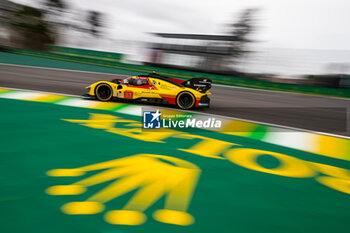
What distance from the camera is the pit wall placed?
4957 millimetres

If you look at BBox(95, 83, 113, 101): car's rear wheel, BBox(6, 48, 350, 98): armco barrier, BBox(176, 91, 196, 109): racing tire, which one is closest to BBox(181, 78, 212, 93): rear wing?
BBox(176, 91, 196, 109): racing tire

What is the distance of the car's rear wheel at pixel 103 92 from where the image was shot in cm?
719

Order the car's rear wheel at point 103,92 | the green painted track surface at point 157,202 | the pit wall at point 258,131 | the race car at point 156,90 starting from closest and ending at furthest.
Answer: the green painted track surface at point 157,202 → the pit wall at point 258,131 → the race car at point 156,90 → the car's rear wheel at point 103,92

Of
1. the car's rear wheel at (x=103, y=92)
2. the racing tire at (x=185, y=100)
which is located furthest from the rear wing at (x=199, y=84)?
the car's rear wheel at (x=103, y=92)

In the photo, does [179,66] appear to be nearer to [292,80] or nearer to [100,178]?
[292,80]

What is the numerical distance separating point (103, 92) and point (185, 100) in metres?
2.31

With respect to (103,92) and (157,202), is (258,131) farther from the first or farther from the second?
(103,92)

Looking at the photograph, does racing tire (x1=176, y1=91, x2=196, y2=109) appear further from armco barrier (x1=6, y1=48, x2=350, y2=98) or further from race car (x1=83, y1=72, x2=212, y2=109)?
armco barrier (x1=6, y1=48, x2=350, y2=98)

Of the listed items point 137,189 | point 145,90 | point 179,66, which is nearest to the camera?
point 137,189

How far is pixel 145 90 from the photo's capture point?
7.09 metres

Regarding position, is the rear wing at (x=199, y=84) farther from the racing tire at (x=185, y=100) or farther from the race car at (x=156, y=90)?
the racing tire at (x=185, y=100)

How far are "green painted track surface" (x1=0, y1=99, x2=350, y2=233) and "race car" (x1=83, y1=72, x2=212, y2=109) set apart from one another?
9.11 feet

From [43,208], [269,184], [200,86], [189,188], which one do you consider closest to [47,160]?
[43,208]

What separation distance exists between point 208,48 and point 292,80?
26.2ft
